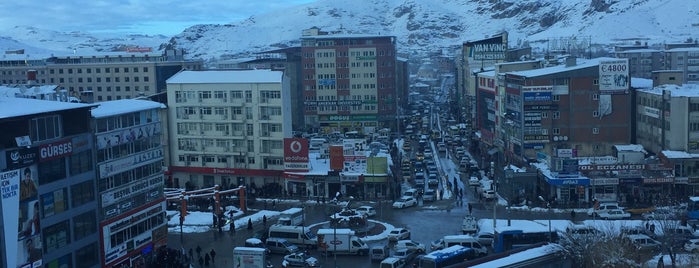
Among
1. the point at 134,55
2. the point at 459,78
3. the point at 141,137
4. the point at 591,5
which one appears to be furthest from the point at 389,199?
the point at 591,5

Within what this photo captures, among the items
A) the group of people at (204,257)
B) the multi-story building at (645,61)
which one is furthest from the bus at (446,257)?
the multi-story building at (645,61)

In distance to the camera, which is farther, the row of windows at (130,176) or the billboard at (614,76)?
the billboard at (614,76)

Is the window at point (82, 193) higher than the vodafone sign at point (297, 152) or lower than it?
higher

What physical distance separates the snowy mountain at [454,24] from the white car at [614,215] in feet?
305

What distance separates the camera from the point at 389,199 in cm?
2519

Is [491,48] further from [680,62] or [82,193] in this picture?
[82,193]

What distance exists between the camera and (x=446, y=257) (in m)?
15.8

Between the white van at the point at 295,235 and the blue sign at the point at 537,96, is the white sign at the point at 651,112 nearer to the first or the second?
the blue sign at the point at 537,96

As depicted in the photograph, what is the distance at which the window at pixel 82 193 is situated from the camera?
48.2 feet

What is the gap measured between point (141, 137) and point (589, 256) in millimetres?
9682

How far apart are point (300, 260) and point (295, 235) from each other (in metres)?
2.01

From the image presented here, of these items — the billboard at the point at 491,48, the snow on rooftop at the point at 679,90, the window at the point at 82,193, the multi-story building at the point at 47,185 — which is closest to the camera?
the multi-story building at the point at 47,185

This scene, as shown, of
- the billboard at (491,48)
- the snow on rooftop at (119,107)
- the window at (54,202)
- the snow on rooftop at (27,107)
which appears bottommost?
the window at (54,202)

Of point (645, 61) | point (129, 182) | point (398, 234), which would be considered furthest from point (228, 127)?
point (645, 61)
